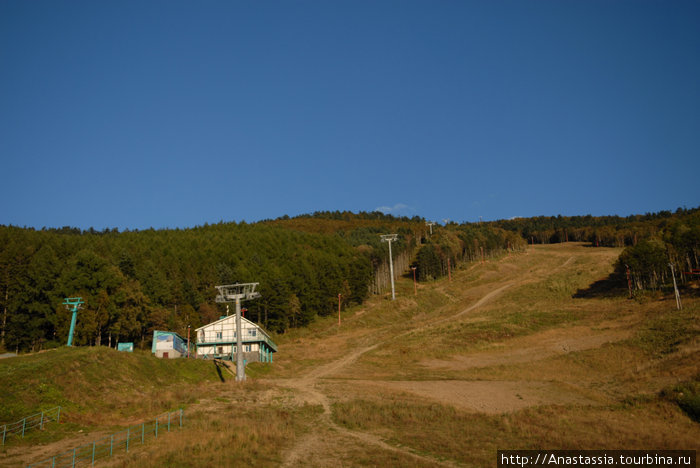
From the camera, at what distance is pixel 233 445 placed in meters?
21.8

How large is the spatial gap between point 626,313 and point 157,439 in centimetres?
7479

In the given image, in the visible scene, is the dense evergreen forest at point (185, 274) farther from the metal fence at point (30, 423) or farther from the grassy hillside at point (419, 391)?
the metal fence at point (30, 423)

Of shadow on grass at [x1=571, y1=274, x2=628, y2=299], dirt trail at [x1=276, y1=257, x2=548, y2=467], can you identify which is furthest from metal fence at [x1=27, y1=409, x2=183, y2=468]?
shadow on grass at [x1=571, y1=274, x2=628, y2=299]

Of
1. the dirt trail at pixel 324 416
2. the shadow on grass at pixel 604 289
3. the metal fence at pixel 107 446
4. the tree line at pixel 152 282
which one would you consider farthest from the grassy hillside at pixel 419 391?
the tree line at pixel 152 282

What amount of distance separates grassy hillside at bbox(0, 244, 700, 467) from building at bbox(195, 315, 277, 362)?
315cm

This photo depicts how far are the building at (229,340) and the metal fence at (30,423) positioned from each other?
35.9 meters

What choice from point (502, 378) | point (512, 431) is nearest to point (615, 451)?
point (512, 431)

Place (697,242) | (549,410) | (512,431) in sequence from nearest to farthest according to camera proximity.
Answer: (512,431) → (549,410) → (697,242)

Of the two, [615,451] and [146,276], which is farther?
[146,276]

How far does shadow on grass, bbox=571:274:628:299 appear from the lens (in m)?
92.3

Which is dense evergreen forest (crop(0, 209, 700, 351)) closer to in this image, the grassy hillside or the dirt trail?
the grassy hillside

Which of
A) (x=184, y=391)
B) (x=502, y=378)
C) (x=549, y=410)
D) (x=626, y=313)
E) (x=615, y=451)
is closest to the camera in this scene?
(x=615, y=451)

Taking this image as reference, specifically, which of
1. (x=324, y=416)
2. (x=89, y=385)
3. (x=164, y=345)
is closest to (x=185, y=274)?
(x=164, y=345)

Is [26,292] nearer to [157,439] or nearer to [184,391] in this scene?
[184,391]
